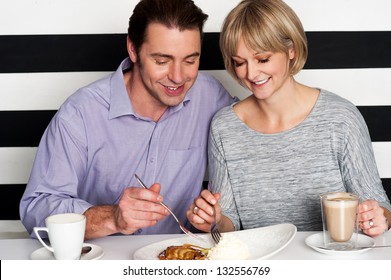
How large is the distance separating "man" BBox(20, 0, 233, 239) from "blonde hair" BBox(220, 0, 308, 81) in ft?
0.40

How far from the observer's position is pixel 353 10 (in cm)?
209

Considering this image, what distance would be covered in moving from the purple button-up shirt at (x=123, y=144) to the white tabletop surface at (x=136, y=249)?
0.30 meters

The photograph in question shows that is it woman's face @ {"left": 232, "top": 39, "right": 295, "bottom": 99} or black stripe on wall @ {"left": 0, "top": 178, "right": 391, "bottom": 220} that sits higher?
woman's face @ {"left": 232, "top": 39, "right": 295, "bottom": 99}

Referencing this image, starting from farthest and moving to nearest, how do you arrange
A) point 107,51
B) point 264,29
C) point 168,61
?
1. point 107,51
2. point 168,61
3. point 264,29

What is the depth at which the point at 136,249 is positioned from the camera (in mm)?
1294

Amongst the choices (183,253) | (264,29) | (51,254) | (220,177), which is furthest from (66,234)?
(264,29)

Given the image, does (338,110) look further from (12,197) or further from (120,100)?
(12,197)

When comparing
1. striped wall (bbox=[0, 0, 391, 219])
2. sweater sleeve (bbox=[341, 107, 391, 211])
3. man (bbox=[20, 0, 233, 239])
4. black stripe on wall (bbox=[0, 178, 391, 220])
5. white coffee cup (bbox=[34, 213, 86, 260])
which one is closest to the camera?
white coffee cup (bbox=[34, 213, 86, 260])

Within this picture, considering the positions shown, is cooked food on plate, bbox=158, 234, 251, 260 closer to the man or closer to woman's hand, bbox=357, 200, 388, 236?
woman's hand, bbox=357, 200, 388, 236

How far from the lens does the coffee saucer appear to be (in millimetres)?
1230

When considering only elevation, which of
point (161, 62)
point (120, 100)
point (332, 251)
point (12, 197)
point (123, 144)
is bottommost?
point (12, 197)

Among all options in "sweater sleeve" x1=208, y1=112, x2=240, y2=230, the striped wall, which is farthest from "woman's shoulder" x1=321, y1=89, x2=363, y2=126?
the striped wall

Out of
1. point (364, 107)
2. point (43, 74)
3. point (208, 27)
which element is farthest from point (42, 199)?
point (364, 107)

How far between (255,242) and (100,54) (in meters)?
1.06
